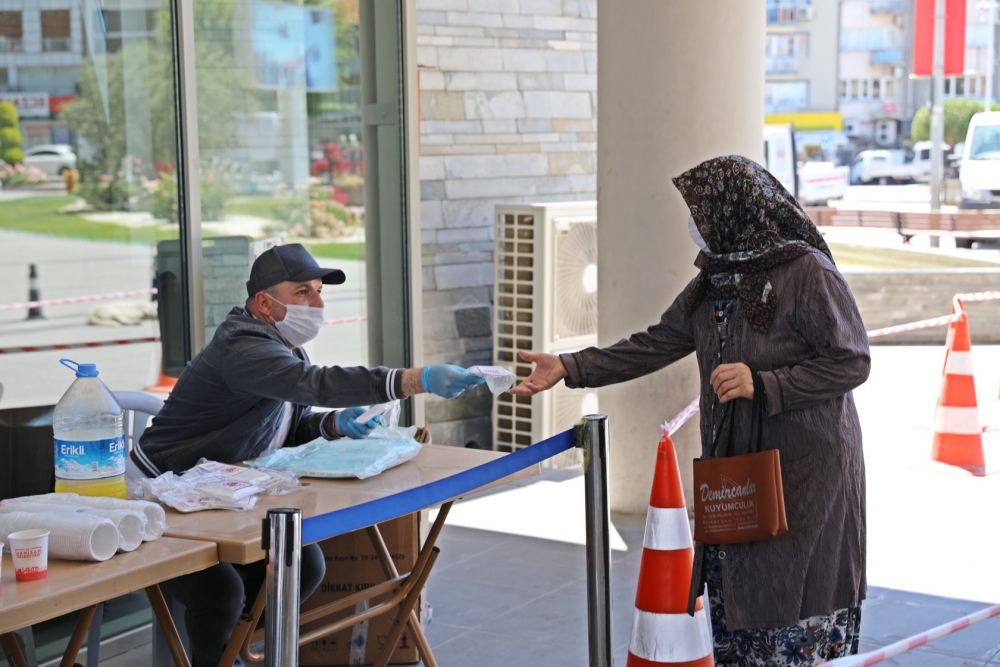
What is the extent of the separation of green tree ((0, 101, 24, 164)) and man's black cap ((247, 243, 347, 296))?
4.20ft

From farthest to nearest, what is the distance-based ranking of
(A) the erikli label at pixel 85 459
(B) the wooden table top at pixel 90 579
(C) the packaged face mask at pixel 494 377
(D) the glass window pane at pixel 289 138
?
(D) the glass window pane at pixel 289 138
(C) the packaged face mask at pixel 494 377
(A) the erikli label at pixel 85 459
(B) the wooden table top at pixel 90 579

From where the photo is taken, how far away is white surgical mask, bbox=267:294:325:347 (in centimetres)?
358

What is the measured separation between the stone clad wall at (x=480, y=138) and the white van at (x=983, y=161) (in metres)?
19.1

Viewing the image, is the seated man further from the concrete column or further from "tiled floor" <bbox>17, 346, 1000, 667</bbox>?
the concrete column

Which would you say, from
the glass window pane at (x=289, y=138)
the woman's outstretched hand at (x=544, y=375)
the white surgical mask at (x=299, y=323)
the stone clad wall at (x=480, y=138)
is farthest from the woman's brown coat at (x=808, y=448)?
the stone clad wall at (x=480, y=138)

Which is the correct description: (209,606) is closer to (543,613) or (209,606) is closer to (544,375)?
(544,375)

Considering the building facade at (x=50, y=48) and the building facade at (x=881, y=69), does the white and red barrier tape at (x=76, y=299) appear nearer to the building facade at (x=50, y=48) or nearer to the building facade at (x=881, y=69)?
the building facade at (x=50, y=48)

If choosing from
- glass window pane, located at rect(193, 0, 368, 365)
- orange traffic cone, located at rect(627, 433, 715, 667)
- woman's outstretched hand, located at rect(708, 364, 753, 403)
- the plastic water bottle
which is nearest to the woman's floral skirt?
orange traffic cone, located at rect(627, 433, 715, 667)

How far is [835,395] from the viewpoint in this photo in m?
2.92

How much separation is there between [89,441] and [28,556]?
57cm

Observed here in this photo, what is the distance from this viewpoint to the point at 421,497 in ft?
8.79

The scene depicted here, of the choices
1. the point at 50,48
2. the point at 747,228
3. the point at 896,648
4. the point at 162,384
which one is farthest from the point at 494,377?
the point at 50,48

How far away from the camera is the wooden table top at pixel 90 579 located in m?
2.18

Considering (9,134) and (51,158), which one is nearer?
(9,134)
